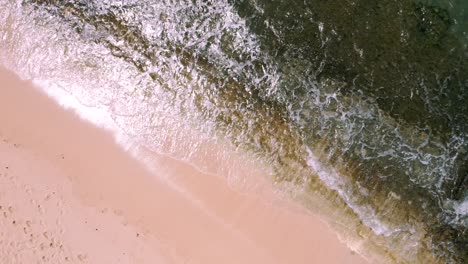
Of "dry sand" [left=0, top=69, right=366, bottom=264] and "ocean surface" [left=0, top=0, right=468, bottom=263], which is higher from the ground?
"ocean surface" [left=0, top=0, right=468, bottom=263]

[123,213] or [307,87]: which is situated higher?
[307,87]

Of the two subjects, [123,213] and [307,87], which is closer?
[123,213]

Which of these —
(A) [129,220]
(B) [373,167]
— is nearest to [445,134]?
(B) [373,167]

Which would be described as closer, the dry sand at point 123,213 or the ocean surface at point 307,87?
the dry sand at point 123,213

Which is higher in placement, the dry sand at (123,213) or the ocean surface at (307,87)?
the ocean surface at (307,87)
